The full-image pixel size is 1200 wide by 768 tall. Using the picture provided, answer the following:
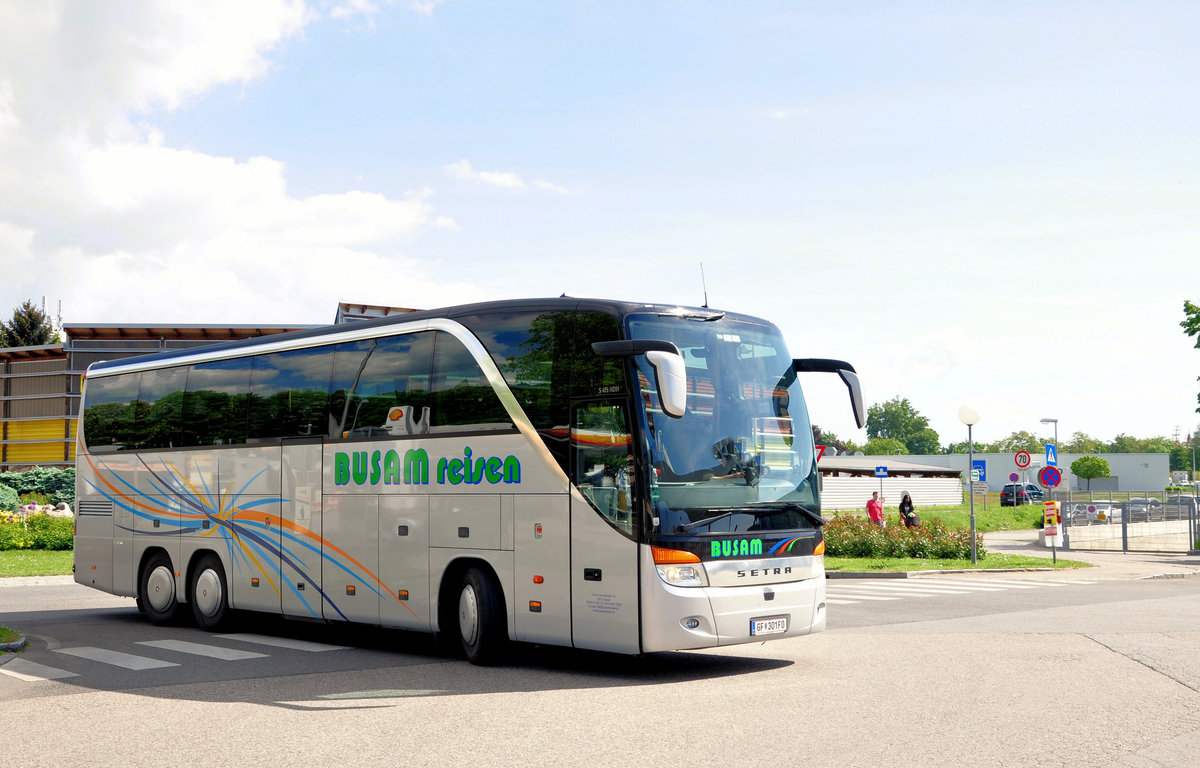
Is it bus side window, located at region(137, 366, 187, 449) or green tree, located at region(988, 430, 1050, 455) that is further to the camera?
green tree, located at region(988, 430, 1050, 455)

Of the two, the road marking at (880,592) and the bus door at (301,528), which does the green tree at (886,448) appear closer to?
the road marking at (880,592)

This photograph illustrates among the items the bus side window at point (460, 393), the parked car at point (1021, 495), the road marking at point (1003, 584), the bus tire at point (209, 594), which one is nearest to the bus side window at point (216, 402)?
the bus tire at point (209, 594)

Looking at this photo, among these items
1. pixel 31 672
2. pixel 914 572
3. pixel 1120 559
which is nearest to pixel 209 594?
pixel 31 672

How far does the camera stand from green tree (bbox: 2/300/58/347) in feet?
216

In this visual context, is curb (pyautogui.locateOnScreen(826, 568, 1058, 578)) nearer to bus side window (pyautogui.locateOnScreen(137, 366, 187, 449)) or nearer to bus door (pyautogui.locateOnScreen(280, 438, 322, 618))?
bus door (pyautogui.locateOnScreen(280, 438, 322, 618))

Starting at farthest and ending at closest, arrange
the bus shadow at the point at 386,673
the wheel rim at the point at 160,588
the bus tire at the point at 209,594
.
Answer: the wheel rim at the point at 160,588, the bus tire at the point at 209,594, the bus shadow at the point at 386,673

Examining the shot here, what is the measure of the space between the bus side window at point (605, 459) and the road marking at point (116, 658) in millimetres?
4908

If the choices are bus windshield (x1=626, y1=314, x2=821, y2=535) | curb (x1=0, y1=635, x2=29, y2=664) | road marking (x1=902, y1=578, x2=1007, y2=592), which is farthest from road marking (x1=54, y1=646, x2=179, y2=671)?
road marking (x1=902, y1=578, x2=1007, y2=592)

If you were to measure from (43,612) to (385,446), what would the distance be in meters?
8.63

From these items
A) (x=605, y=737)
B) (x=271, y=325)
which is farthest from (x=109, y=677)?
(x=271, y=325)

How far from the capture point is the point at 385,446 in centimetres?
1311

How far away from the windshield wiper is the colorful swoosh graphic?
3.61m

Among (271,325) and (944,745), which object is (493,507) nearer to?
(944,745)

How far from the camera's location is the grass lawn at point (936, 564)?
27.0m
